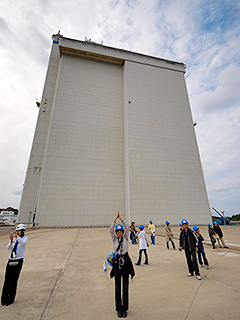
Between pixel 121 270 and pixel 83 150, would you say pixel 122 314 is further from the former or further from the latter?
pixel 83 150

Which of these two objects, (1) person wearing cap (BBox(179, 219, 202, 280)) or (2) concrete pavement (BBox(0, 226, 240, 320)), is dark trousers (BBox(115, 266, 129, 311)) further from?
(1) person wearing cap (BBox(179, 219, 202, 280))

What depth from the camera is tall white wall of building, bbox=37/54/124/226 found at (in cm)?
2398

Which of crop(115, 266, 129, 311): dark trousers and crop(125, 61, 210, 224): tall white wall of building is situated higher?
crop(125, 61, 210, 224): tall white wall of building

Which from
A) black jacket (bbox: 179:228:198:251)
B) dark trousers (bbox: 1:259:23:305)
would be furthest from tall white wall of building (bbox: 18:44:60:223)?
black jacket (bbox: 179:228:198:251)

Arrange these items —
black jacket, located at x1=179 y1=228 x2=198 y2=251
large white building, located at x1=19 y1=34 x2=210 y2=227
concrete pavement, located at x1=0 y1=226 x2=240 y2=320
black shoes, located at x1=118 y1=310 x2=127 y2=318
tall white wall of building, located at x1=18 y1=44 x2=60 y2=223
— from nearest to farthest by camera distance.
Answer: black shoes, located at x1=118 y1=310 x2=127 y2=318
concrete pavement, located at x1=0 y1=226 x2=240 y2=320
black jacket, located at x1=179 y1=228 x2=198 y2=251
large white building, located at x1=19 y1=34 x2=210 y2=227
tall white wall of building, located at x1=18 y1=44 x2=60 y2=223

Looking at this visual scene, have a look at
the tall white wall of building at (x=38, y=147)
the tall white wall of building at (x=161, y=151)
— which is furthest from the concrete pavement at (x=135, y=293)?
the tall white wall of building at (x=38, y=147)

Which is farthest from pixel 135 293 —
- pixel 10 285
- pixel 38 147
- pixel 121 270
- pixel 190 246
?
pixel 38 147

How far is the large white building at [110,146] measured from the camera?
81.0ft

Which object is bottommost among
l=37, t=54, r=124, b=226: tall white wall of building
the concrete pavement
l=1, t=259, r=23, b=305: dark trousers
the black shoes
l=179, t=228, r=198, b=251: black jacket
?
the concrete pavement

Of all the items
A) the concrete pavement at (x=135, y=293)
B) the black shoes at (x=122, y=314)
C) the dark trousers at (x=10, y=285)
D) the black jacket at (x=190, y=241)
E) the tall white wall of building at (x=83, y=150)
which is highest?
the tall white wall of building at (x=83, y=150)

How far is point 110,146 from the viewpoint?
1128 inches

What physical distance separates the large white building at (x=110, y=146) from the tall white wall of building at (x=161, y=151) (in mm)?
167

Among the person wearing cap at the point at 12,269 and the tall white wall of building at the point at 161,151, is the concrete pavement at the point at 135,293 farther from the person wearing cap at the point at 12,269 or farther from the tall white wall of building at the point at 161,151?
the tall white wall of building at the point at 161,151

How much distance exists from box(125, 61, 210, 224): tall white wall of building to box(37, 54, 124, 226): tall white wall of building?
2.86 metres
